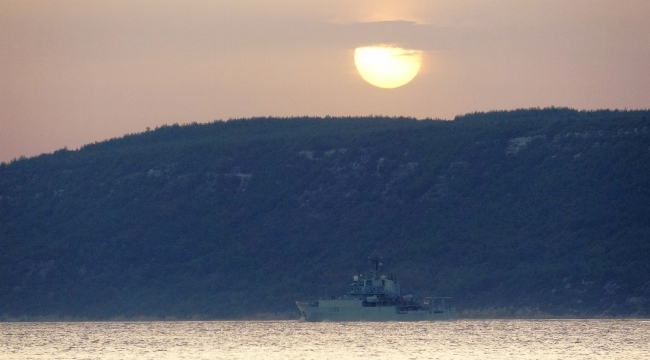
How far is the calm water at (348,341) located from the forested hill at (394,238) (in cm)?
2850

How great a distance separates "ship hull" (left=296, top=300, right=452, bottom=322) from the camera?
13412 centimetres

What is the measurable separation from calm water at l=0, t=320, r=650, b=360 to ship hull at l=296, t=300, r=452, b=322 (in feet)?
9.56

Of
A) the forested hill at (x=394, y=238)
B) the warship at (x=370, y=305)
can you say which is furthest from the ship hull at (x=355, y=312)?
the forested hill at (x=394, y=238)

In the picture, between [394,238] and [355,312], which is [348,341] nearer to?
[355,312]

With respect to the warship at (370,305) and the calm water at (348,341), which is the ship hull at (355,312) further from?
the calm water at (348,341)

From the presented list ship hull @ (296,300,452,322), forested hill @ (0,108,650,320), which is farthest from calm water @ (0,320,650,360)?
forested hill @ (0,108,650,320)

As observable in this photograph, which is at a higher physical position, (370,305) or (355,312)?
(370,305)

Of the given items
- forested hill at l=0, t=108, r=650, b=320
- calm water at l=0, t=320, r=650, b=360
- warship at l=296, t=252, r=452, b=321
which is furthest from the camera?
forested hill at l=0, t=108, r=650, b=320

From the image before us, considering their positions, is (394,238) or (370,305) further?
(394,238)

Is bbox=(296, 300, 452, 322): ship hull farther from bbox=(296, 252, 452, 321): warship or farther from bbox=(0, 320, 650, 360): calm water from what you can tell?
bbox=(0, 320, 650, 360): calm water

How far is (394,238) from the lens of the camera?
6914 inches

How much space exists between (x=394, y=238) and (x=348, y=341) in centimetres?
7528

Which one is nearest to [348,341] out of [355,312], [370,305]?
[355,312]

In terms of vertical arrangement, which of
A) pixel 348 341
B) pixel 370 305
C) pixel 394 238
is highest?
pixel 394 238
